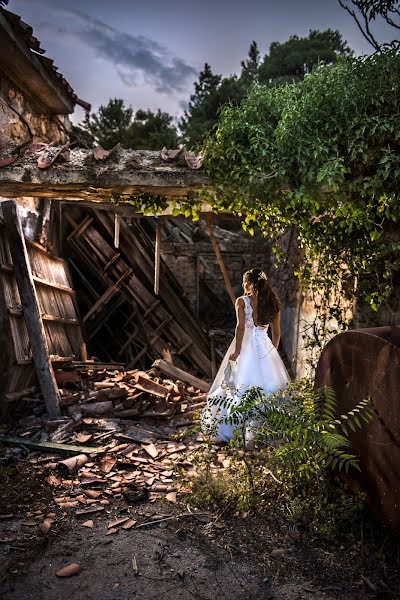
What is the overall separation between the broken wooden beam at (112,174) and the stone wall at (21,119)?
1.41 metres

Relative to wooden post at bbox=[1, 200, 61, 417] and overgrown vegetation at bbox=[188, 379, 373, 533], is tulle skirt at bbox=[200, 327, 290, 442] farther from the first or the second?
wooden post at bbox=[1, 200, 61, 417]

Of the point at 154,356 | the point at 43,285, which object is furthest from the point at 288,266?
the point at 43,285

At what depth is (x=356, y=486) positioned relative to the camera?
3.01m

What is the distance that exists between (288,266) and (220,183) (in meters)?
4.78

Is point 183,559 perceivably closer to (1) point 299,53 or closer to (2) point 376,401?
(2) point 376,401

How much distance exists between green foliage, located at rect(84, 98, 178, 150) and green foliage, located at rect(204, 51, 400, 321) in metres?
9.72

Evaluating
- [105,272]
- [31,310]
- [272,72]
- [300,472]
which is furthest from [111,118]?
[300,472]

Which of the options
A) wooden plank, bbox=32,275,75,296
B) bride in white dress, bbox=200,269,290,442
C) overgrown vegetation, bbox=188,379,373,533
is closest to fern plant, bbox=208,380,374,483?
overgrown vegetation, bbox=188,379,373,533

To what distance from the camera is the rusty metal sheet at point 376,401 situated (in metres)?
2.50

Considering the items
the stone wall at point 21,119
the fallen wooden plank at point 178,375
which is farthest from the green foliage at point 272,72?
the fallen wooden plank at point 178,375

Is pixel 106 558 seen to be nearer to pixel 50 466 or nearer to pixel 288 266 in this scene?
pixel 50 466

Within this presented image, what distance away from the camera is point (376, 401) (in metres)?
2.67

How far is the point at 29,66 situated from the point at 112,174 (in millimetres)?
2879

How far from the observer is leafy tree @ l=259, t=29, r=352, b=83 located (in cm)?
1523
